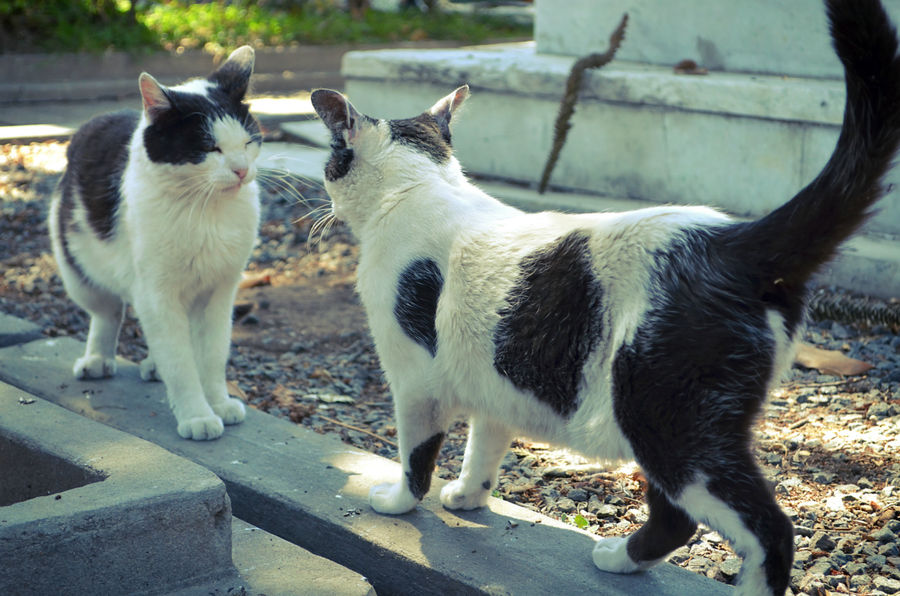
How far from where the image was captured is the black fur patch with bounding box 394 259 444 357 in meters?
2.51

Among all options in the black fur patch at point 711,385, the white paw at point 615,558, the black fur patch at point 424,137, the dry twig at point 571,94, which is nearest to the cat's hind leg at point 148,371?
the black fur patch at point 424,137

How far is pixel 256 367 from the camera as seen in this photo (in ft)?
14.6

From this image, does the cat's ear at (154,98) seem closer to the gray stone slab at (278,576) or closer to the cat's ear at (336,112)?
the cat's ear at (336,112)

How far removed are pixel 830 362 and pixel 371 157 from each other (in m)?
2.44

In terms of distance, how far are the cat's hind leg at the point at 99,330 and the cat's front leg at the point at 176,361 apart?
24.1 inches

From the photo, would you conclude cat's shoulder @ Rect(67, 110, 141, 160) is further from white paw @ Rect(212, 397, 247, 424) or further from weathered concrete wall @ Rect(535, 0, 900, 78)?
weathered concrete wall @ Rect(535, 0, 900, 78)

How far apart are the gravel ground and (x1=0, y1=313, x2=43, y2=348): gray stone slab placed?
0.51m

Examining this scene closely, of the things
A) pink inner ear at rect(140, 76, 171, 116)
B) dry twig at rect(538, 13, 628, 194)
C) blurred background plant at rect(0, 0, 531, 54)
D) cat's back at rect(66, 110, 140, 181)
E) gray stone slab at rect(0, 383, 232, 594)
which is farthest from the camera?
blurred background plant at rect(0, 0, 531, 54)

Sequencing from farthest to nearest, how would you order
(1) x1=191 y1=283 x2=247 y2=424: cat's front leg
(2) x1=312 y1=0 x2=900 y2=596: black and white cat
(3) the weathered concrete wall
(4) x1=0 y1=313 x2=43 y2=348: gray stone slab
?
(3) the weathered concrete wall < (4) x1=0 y1=313 x2=43 y2=348: gray stone slab < (1) x1=191 y1=283 x2=247 y2=424: cat's front leg < (2) x1=312 y1=0 x2=900 y2=596: black and white cat

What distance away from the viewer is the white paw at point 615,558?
2.46 metres

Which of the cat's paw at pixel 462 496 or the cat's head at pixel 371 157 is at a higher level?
the cat's head at pixel 371 157

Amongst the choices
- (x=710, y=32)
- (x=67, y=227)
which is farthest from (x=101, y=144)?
(x=710, y=32)

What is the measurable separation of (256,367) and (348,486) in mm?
1620

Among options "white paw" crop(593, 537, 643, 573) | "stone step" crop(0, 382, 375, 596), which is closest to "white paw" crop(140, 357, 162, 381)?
"stone step" crop(0, 382, 375, 596)
